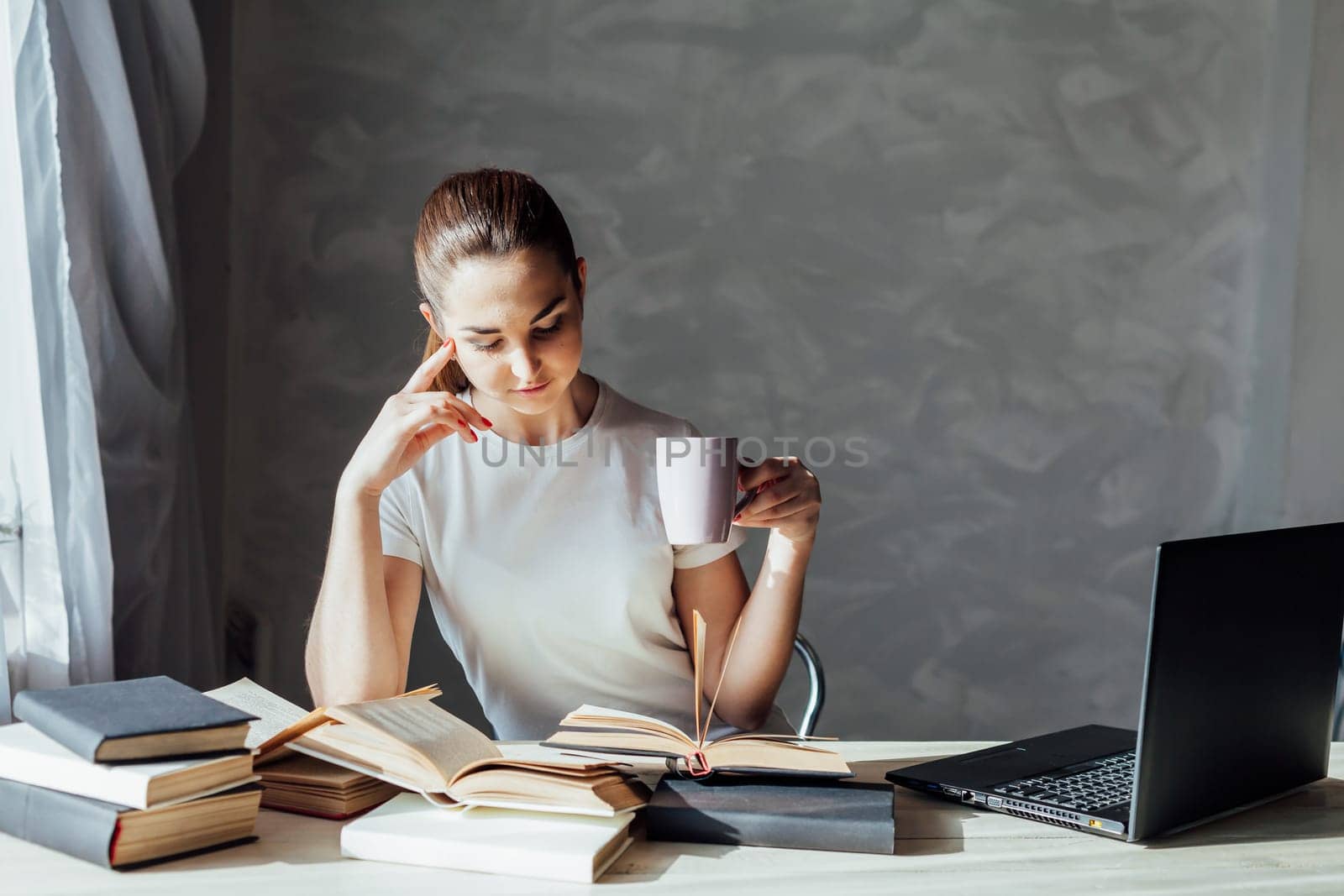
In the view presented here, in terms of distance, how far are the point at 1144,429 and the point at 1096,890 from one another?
7.37ft

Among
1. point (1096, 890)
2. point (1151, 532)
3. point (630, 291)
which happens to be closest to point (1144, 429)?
point (1151, 532)

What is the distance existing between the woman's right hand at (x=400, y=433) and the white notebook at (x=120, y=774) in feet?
1.53

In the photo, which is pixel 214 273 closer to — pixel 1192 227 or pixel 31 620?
pixel 31 620

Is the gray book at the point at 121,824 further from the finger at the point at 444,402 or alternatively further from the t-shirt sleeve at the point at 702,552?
the t-shirt sleeve at the point at 702,552

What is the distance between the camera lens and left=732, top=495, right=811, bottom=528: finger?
1377 mm

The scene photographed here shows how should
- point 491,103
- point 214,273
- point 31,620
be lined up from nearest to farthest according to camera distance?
point 31,620 < point 214,273 < point 491,103

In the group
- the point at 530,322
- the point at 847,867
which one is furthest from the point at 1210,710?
the point at 530,322

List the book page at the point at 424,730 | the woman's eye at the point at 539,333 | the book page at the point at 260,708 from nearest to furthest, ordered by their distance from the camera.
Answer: the book page at the point at 424,730 < the book page at the point at 260,708 < the woman's eye at the point at 539,333

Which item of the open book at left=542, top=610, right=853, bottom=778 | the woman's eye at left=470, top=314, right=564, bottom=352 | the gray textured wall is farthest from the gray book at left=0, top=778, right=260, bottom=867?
the gray textured wall

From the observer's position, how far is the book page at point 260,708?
115cm

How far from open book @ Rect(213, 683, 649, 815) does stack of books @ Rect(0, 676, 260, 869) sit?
0.09 m

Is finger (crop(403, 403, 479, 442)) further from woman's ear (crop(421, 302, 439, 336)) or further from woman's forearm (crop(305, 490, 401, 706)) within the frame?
woman's ear (crop(421, 302, 439, 336))

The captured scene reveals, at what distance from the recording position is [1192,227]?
9.53 feet

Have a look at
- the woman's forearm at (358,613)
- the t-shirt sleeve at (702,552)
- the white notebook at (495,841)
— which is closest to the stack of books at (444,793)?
the white notebook at (495,841)
